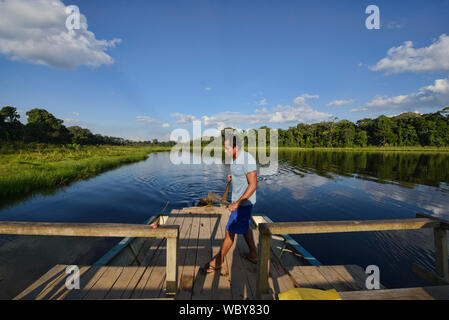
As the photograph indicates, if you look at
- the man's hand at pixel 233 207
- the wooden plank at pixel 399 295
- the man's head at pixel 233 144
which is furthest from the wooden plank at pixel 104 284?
the wooden plank at pixel 399 295

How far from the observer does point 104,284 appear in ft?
9.41

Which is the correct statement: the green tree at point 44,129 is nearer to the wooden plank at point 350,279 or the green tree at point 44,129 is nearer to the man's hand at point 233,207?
the man's hand at point 233,207

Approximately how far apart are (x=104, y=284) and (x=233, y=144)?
Result: 2.94 m

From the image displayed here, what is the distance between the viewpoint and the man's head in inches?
123

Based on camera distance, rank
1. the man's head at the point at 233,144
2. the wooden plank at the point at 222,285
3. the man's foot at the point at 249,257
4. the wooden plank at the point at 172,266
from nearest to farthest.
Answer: the wooden plank at the point at 172,266 < the wooden plank at the point at 222,285 < the man's head at the point at 233,144 < the man's foot at the point at 249,257

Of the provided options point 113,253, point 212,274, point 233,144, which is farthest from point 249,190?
point 113,253

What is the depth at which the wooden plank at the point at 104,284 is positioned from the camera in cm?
266

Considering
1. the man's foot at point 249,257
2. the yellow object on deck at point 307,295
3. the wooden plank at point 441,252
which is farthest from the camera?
the man's foot at point 249,257

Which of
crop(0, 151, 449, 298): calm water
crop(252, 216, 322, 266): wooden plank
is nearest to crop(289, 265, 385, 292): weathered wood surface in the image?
crop(252, 216, 322, 266): wooden plank

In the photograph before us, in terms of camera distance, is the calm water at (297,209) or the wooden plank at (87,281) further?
the calm water at (297,209)

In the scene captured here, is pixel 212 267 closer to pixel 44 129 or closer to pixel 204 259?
pixel 204 259

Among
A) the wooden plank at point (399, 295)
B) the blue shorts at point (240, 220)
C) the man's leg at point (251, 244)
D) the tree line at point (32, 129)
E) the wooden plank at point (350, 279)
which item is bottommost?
the wooden plank at point (350, 279)

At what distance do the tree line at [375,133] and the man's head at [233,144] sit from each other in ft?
284

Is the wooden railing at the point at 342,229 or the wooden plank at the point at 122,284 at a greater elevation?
the wooden railing at the point at 342,229
